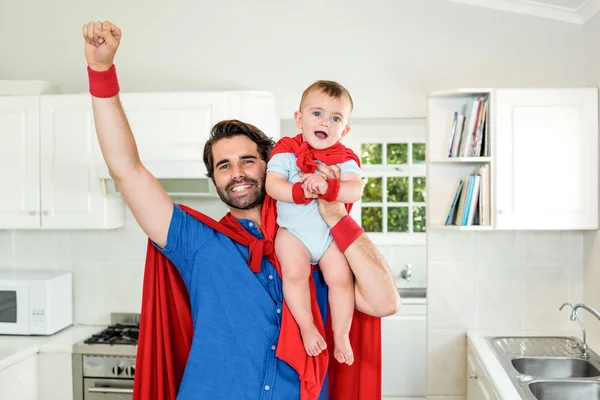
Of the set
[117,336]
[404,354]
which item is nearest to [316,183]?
[117,336]

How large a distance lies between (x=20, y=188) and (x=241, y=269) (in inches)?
88.1

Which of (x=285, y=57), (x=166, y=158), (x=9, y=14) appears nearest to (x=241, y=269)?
(x=166, y=158)

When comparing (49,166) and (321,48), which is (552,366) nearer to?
(321,48)

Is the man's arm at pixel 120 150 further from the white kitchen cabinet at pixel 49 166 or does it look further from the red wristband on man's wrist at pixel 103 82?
the white kitchen cabinet at pixel 49 166

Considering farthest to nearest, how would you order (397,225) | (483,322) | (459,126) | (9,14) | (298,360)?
1. (397,225)
2. (9,14)
3. (483,322)
4. (459,126)
5. (298,360)

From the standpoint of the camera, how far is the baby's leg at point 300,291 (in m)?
1.55

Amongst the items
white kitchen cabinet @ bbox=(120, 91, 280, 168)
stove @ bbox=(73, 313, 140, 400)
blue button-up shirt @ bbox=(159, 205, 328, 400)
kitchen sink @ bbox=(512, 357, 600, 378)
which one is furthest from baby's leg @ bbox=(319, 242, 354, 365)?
stove @ bbox=(73, 313, 140, 400)

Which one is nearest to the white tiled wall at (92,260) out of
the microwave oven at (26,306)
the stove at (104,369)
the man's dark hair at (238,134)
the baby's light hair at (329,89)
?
the microwave oven at (26,306)

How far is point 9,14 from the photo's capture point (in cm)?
375

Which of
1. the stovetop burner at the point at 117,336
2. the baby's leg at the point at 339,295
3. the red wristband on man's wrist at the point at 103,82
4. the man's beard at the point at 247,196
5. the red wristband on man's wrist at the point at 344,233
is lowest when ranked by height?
the stovetop burner at the point at 117,336

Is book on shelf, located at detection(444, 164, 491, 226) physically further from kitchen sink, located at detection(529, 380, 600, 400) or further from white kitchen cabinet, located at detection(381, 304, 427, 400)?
white kitchen cabinet, located at detection(381, 304, 427, 400)

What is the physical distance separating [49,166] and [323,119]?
226 centimetres

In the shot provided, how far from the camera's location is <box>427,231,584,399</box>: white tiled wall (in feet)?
11.2

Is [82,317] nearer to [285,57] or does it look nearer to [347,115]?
[285,57]
